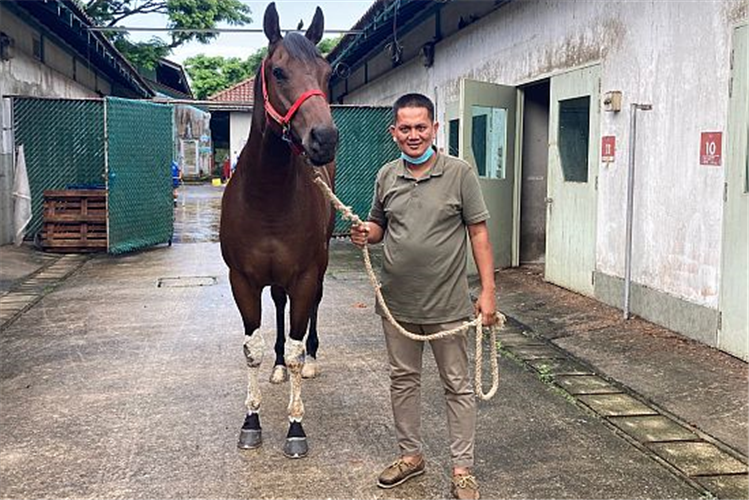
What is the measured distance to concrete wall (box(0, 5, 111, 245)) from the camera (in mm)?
11094

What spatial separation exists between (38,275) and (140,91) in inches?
637

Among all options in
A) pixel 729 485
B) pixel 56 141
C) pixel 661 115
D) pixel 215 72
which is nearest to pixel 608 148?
pixel 661 115

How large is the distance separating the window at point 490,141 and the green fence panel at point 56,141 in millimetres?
6101

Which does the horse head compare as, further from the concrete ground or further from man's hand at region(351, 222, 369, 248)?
the concrete ground

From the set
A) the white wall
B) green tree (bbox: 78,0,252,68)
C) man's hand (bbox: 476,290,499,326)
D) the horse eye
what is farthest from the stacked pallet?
green tree (bbox: 78,0,252,68)

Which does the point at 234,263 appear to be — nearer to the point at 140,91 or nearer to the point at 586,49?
the point at 586,49

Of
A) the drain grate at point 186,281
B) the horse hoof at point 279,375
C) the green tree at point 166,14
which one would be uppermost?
the green tree at point 166,14

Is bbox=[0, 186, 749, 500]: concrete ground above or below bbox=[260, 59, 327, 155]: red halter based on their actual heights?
below

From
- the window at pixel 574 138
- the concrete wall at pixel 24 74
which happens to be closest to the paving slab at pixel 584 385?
the window at pixel 574 138

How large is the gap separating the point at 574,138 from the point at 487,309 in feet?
17.9

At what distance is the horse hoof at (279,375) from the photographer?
4.82 meters

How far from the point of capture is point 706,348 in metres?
5.52

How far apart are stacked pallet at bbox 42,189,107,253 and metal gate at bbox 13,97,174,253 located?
29 centimetres

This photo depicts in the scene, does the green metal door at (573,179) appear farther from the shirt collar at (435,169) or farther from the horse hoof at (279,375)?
the shirt collar at (435,169)
